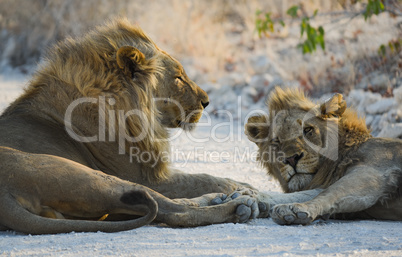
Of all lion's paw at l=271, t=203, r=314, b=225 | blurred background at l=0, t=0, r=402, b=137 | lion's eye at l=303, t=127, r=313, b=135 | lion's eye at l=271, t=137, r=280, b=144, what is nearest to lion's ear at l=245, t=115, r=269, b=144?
lion's eye at l=271, t=137, r=280, b=144

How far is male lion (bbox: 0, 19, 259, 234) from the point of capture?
318cm

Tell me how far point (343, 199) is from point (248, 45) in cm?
932

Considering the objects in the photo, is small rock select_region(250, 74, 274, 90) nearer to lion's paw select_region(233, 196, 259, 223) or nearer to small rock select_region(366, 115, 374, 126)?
small rock select_region(366, 115, 374, 126)

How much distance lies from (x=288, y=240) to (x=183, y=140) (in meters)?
4.85

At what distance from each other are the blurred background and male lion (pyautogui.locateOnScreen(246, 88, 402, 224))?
1686mm

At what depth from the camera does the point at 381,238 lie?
3.18 m

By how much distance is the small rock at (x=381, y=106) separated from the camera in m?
7.38

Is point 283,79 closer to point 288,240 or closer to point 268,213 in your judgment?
point 268,213

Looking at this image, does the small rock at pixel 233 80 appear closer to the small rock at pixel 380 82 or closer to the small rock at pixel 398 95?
the small rock at pixel 380 82

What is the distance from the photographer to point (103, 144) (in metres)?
3.89

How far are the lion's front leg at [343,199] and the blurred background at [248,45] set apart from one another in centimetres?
262

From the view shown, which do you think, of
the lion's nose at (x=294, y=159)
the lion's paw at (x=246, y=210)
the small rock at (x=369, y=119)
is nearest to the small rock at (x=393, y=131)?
the small rock at (x=369, y=119)

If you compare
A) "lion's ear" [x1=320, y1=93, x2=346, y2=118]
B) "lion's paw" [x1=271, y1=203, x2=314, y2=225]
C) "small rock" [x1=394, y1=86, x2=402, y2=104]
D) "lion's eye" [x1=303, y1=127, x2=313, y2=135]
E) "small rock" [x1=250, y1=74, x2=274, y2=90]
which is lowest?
"lion's paw" [x1=271, y1=203, x2=314, y2=225]

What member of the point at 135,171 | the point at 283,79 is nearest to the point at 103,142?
the point at 135,171
